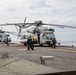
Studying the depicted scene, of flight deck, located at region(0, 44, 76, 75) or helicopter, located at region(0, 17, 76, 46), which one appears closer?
flight deck, located at region(0, 44, 76, 75)

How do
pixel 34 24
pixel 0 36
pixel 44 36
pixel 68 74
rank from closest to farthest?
pixel 68 74 < pixel 44 36 < pixel 34 24 < pixel 0 36

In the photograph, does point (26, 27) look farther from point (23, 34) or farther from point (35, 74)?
point (35, 74)

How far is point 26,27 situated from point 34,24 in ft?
9.13

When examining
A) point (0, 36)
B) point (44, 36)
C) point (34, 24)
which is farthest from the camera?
point (0, 36)

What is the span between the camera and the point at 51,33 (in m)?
45.7

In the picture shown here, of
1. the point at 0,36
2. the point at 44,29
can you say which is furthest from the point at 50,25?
the point at 0,36

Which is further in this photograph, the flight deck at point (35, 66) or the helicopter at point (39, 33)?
the helicopter at point (39, 33)

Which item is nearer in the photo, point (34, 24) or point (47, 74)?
point (47, 74)

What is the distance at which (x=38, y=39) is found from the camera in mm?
45656

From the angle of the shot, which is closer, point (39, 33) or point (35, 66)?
point (35, 66)

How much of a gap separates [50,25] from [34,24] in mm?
3088

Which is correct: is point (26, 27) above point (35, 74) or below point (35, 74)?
above

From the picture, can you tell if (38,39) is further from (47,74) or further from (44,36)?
(47,74)

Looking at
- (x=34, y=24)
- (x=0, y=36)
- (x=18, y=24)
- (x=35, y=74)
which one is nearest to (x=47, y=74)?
(x=35, y=74)
